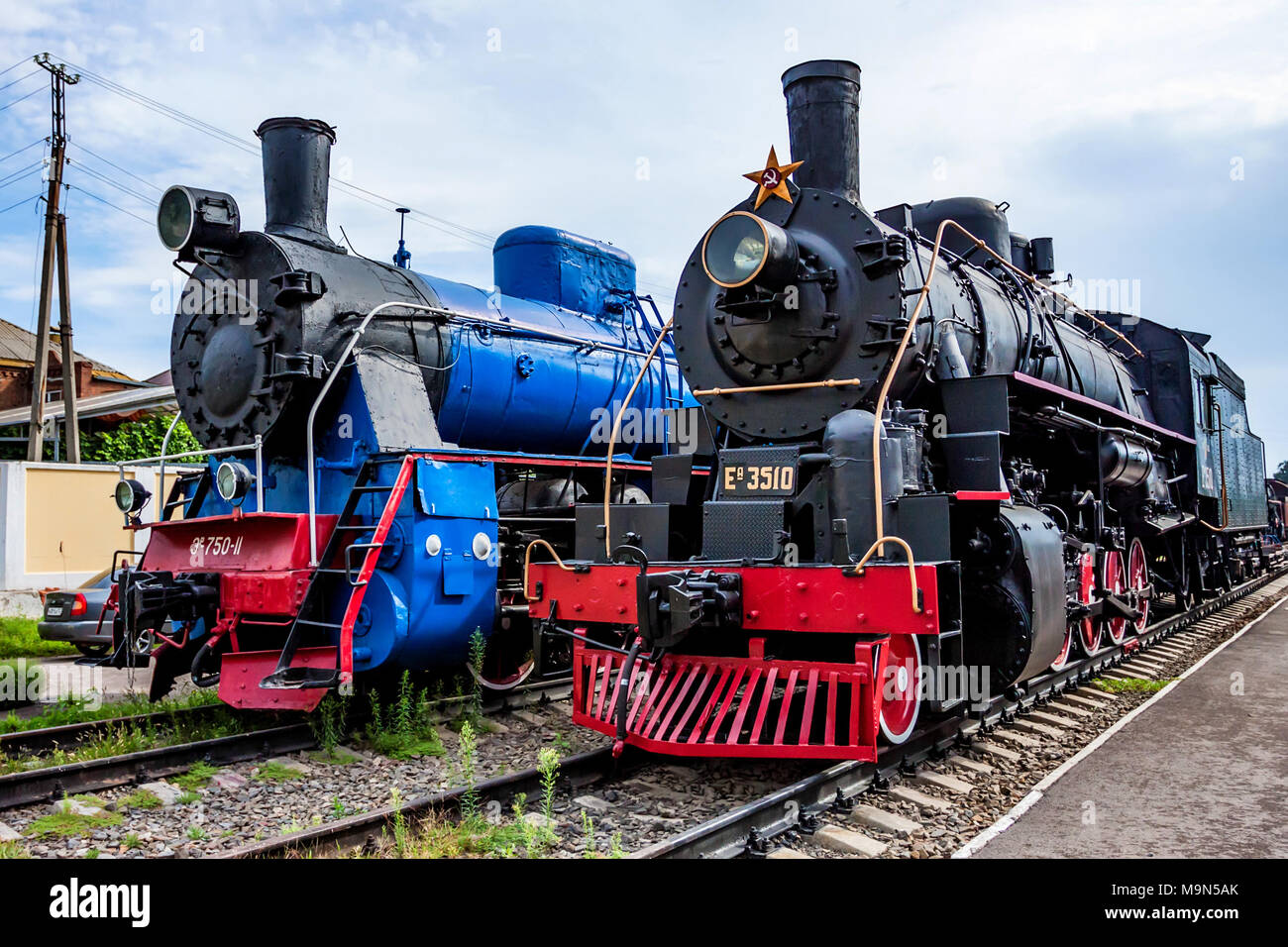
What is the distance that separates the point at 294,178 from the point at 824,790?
18.8ft

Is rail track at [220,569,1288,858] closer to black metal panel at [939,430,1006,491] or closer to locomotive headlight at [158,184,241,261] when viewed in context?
black metal panel at [939,430,1006,491]

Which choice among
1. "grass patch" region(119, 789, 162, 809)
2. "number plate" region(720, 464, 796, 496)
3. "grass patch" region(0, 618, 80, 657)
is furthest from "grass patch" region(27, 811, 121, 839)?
"grass patch" region(0, 618, 80, 657)

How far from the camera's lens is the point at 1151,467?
9.27m

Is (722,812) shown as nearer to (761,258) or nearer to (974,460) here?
(974,460)

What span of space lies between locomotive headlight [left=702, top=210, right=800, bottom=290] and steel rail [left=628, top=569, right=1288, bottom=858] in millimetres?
2716

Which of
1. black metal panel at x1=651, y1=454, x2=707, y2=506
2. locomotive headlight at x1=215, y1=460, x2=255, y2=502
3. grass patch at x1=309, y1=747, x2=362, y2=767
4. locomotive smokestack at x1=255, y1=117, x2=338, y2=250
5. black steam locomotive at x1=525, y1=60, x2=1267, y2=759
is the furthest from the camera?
locomotive smokestack at x1=255, y1=117, x2=338, y2=250

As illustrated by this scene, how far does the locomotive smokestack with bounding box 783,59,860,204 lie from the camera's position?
600 centimetres

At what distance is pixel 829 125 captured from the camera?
600cm

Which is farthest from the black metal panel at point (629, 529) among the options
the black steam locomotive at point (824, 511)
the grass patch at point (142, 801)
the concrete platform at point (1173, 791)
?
the grass patch at point (142, 801)
